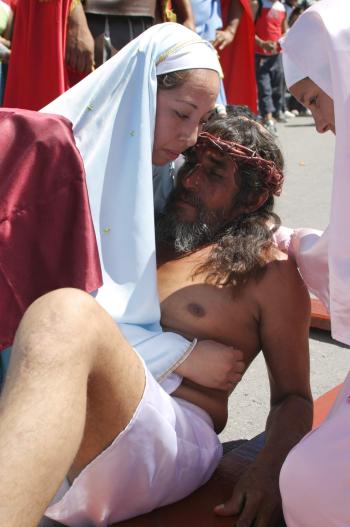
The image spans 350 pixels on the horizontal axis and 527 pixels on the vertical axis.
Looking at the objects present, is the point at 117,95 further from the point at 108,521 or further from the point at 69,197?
the point at 108,521

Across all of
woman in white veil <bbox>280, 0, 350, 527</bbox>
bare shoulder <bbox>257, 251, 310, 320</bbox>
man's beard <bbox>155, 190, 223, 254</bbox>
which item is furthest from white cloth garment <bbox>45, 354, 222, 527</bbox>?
man's beard <bbox>155, 190, 223, 254</bbox>

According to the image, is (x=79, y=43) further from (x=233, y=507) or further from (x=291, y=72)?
(x=233, y=507)

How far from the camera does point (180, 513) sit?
7.73ft

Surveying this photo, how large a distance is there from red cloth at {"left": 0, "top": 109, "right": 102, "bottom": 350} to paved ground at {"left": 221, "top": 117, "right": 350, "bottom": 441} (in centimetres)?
122

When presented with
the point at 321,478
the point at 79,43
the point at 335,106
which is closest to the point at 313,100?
the point at 335,106

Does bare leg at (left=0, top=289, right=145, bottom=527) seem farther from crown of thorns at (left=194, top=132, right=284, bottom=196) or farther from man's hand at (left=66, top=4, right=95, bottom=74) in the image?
man's hand at (left=66, top=4, right=95, bottom=74)

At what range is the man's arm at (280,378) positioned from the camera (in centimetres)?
232

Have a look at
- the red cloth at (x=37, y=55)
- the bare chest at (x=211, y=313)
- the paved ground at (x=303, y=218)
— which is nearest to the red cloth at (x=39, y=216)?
the bare chest at (x=211, y=313)

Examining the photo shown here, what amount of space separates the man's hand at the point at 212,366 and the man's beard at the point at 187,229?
0.39m

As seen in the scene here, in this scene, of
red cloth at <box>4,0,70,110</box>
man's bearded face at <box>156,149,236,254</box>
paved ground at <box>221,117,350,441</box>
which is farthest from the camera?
red cloth at <box>4,0,70,110</box>

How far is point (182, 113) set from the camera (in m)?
2.71

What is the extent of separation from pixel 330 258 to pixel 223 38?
398 cm

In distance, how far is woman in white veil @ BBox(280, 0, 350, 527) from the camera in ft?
6.63

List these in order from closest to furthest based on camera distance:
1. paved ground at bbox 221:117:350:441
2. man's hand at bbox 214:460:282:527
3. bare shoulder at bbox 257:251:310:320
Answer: man's hand at bbox 214:460:282:527 → bare shoulder at bbox 257:251:310:320 → paved ground at bbox 221:117:350:441
